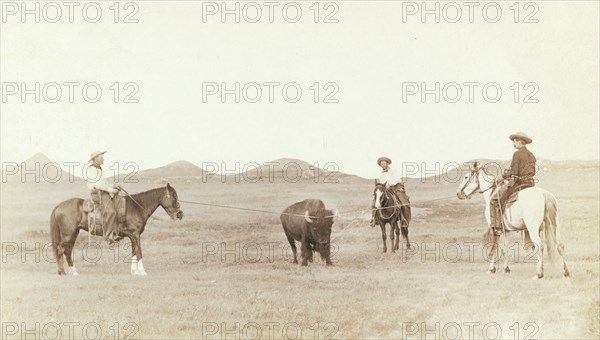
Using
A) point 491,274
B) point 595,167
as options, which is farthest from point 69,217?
point 595,167

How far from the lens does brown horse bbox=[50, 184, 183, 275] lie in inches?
428

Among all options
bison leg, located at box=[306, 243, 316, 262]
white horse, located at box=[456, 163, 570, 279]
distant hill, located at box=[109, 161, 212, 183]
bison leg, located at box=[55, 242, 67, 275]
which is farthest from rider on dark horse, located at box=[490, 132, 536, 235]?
bison leg, located at box=[55, 242, 67, 275]

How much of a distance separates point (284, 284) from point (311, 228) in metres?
1.52

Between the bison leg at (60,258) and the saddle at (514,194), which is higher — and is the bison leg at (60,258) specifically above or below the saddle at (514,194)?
below

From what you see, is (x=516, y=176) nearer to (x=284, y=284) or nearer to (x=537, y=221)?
(x=537, y=221)

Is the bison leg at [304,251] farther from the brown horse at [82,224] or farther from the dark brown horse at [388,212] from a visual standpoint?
the brown horse at [82,224]

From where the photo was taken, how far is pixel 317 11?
1205 cm

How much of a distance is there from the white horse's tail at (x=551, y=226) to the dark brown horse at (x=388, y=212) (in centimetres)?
262

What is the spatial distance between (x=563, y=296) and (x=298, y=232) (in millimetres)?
4858

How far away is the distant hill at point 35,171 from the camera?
38.7 ft

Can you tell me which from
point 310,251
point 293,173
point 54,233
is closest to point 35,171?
point 54,233

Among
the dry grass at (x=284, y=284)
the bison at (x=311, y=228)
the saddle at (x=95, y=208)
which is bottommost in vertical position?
the dry grass at (x=284, y=284)

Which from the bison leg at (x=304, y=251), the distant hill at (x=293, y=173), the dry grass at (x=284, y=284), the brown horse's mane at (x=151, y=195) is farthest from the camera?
the distant hill at (x=293, y=173)

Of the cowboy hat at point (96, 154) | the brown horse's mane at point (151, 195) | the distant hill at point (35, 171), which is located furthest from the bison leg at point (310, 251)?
the distant hill at point (35, 171)
